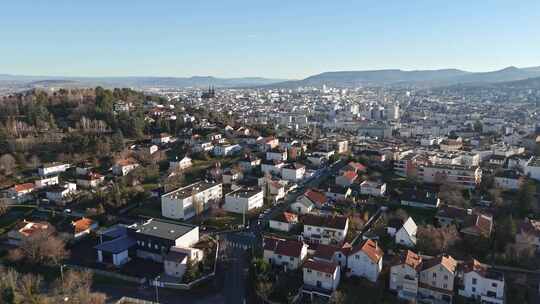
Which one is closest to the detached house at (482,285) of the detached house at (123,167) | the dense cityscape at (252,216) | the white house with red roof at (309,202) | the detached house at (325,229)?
the dense cityscape at (252,216)

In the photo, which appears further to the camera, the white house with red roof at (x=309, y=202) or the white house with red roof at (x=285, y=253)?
the white house with red roof at (x=309, y=202)

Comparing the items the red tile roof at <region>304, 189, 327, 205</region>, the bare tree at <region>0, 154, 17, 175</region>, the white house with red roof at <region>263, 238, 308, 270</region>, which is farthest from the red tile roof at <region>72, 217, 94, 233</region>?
the bare tree at <region>0, 154, 17, 175</region>

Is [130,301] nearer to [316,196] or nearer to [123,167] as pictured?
[316,196]

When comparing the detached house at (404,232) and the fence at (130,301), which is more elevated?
the detached house at (404,232)

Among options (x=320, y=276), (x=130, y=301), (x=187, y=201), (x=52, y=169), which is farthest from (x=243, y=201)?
(x=52, y=169)

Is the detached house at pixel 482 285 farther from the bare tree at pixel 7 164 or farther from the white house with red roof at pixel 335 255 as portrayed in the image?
the bare tree at pixel 7 164

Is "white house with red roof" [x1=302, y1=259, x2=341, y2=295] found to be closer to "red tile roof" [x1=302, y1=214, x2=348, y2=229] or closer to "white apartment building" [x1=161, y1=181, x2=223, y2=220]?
"red tile roof" [x1=302, y1=214, x2=348, y2=229]

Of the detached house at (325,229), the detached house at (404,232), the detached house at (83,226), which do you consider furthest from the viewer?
the detached house at (83,226)
